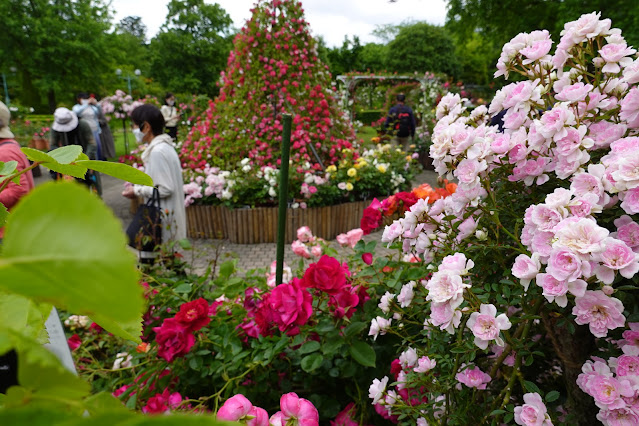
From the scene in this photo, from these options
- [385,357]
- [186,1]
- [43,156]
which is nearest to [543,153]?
[385,357]

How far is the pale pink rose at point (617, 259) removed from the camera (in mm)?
639

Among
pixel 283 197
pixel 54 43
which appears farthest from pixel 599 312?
pixel 54 43

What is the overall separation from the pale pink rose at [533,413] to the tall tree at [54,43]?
2100 centimetres

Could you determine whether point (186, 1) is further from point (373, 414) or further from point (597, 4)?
point (373, 414)

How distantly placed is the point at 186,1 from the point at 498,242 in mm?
40461

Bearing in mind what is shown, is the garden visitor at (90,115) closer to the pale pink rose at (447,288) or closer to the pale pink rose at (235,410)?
the pale pink rose at (235,410)

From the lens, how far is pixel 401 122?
877cm

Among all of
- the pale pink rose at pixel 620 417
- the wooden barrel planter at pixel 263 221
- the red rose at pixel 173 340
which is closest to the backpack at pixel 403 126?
the wooden barrel planter at pixel 263 221

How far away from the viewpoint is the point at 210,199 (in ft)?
17.9

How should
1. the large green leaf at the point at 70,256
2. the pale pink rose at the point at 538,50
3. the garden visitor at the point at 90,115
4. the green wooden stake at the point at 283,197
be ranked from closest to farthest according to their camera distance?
the large green leaf at the point at 70,256, the pale pink rose at the point at 538,50, the green wooden stake at the point at 283,197, the garden visitor at the point at 90,115

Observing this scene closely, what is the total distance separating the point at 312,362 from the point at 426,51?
100.0 ft

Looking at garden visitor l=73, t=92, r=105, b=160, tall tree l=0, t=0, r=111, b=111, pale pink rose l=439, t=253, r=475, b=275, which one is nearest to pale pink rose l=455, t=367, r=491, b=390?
pale pink rose l=439, t=253, r=475, b=275

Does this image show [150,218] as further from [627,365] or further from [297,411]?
[627,365]

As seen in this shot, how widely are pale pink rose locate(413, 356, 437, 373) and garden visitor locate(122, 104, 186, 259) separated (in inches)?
96.5
